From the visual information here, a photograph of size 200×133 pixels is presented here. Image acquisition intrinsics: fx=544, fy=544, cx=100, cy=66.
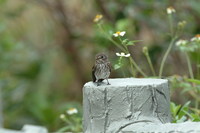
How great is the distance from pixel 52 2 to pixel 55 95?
5.05 ft

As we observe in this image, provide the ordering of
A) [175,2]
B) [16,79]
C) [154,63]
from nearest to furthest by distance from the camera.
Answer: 1. [175,2]
2. [154,63]
3. [16,79]

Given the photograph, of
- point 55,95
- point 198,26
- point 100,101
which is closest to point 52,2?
point 55,95

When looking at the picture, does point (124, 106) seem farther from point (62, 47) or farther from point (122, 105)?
point (62, 47)

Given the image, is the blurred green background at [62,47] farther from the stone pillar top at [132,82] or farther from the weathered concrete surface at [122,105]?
the weathered concrete surface at [122,105]

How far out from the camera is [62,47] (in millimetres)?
7719

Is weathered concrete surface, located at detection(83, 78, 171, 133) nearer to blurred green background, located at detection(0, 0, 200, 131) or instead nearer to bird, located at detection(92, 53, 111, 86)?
bird, located at detection(92, 53, 111, 86)

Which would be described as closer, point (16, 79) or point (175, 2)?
point (175, 2)

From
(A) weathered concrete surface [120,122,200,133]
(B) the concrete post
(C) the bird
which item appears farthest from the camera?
(C) the bird

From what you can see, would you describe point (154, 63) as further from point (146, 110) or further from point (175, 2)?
point (146, 110)

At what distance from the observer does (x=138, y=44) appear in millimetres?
6297

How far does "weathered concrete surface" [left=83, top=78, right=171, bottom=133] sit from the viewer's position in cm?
236

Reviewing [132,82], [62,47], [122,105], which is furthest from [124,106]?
[62,47]

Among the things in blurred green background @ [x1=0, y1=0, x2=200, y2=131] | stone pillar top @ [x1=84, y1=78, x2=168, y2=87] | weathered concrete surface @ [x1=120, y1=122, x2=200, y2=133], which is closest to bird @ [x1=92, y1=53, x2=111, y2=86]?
stone pillar top @ [x1=84, y1=78, x2=168, y2=87]

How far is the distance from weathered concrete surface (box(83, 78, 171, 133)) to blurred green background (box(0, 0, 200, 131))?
241 cm
